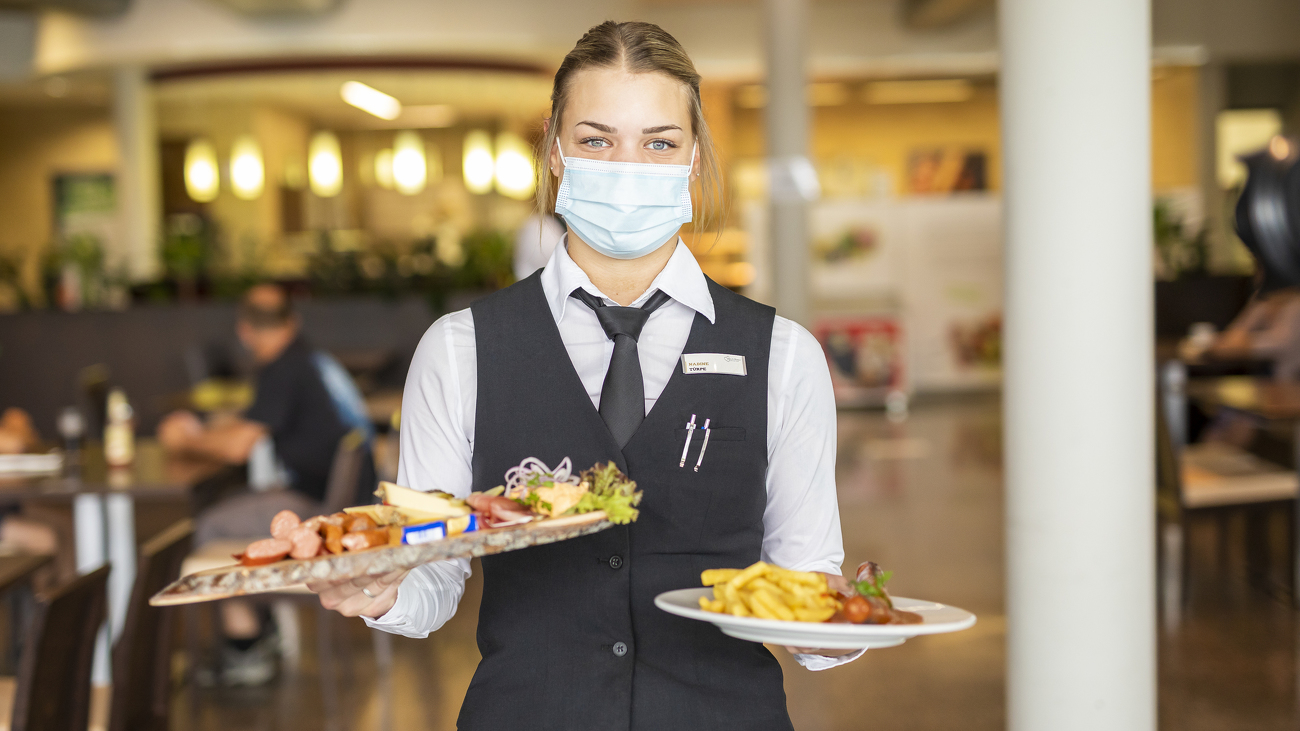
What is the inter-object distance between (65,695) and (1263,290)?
7.92 feet

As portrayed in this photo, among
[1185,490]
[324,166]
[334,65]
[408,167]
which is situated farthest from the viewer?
[408,167]

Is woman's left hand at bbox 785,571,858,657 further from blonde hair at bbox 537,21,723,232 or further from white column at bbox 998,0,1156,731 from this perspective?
white column at bbox 998,0,1156,731

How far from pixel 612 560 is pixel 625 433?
0.48 feet

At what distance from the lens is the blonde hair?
123 cm

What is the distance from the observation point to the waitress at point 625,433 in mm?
1245

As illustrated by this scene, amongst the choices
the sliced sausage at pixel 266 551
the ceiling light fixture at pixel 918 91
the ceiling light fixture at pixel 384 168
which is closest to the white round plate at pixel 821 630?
the sliced sausage at pixel 266 551

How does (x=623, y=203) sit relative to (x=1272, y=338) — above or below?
above

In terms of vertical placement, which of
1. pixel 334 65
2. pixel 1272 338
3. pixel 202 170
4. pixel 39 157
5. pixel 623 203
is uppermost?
pixel 334 65

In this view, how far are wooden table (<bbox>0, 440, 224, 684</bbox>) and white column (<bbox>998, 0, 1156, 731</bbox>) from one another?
8.71 feet

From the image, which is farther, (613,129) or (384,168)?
(384,168)

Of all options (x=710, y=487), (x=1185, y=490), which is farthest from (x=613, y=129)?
(x=1185, y=490)

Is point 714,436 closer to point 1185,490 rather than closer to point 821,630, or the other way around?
point 821,630

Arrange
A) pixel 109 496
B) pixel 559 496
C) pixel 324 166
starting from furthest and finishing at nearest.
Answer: pixel 324 166, pixel 109 496, pixel 559 496

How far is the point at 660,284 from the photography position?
1.31m
